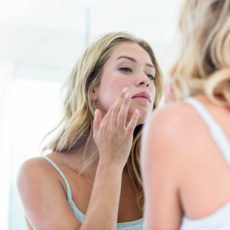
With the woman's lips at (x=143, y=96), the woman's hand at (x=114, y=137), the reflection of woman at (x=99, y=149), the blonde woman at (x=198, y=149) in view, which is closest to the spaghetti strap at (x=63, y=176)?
the reflection of woman at (x=99, y=149)

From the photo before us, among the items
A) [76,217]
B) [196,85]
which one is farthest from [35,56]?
[196,85]

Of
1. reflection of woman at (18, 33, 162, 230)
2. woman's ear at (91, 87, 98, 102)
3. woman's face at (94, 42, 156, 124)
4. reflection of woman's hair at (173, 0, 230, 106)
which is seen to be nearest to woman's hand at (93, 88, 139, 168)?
reflection of woman at (18, 33, 162, 230)

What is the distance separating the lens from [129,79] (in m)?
1.17

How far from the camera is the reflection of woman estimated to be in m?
1.02

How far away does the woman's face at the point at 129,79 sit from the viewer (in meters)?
1.16

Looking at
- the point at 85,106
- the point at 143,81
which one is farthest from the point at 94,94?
the point at 143,81

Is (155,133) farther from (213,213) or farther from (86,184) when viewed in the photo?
(86,184)

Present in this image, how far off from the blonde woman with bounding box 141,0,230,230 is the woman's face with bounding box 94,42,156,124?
1.87ft

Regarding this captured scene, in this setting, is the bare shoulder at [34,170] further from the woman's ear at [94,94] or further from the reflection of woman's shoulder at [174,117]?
the reflection of woman's shoulder at [174,117]

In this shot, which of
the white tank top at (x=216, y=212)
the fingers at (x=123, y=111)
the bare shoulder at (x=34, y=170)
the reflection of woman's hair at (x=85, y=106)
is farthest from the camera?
the reflection of woman's hair at (x=85, y=106)

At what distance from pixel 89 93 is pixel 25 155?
27.3 inches

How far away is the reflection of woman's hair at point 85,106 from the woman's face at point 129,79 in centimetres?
2

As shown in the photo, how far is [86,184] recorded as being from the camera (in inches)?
46.0

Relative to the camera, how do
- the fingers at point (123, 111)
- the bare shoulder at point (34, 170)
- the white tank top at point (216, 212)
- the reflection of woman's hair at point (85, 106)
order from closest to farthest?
the white tank top at point (216, 212)
the fingers at point (123, 111)
the bare shoulder at point (34, 170)
the reflection of woman's hair at point (85, 106)
